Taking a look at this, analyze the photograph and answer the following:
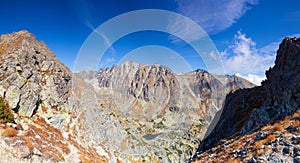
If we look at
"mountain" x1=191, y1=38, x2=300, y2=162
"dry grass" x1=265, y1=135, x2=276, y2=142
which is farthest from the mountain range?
"dry grass" x1=265, y1=135, x2=276, y2=142

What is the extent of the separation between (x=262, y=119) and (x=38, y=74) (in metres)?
72.0

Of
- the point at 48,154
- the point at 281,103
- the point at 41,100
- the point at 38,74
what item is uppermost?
the point at 38,74

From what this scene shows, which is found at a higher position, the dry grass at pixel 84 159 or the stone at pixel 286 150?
the stone at pixel 286 150

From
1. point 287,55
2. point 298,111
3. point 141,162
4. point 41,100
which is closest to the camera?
point 298,111

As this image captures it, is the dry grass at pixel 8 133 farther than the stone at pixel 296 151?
Yes

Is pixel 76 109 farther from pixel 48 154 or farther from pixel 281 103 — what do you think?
pixel 281 103

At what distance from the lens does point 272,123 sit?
2430 centimetres

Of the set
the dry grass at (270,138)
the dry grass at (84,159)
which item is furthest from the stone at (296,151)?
the dry grass at (84,159)

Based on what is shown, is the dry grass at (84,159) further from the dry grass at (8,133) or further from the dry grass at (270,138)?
the dry grass at (270,138)

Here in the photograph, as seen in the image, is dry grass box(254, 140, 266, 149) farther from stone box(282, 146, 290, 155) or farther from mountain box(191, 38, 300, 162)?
stone box(282, 146, 290, 155)

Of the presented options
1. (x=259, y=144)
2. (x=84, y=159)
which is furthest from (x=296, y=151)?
(x=84, y=159)

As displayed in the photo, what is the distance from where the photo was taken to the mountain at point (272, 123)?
16.2 m

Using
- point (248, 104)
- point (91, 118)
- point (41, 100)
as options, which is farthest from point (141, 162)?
point (248, 104)

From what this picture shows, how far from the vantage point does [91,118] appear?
306ft
